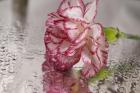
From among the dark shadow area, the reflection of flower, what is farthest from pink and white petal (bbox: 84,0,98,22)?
the dark shadow area

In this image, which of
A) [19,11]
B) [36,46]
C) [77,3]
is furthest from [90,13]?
[19,11]

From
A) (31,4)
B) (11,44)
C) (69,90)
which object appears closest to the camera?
(69,90)

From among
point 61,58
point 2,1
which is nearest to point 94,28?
point 61,58

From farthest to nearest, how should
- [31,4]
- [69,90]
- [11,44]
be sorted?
[31,4]
[11,44]
[69,90]

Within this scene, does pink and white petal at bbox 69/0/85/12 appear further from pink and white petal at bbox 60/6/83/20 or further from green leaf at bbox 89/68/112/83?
green leaf at bbox 89/68/112/83

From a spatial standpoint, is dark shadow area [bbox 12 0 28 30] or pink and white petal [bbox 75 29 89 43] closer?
pink and white petal [bbox 75 29 89 43]

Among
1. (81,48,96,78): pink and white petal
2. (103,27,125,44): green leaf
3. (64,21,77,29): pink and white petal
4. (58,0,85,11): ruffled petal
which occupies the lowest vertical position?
(81,48,96,78): pink and white petal

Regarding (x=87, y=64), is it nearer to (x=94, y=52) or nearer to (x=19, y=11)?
(x=94, y=52)

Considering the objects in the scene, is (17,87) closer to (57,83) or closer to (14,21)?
(57,83)
